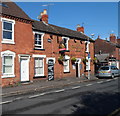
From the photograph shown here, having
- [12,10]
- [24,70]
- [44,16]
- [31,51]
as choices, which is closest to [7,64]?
[24,70]

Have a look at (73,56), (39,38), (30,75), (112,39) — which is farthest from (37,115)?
(112,39)

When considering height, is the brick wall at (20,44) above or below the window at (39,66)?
above

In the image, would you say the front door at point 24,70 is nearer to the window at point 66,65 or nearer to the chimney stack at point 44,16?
the window at point 66,65

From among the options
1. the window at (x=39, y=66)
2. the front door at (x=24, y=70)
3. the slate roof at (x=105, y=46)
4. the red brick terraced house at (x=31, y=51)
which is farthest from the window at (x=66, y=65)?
the slate roof at (x=105, y=46)

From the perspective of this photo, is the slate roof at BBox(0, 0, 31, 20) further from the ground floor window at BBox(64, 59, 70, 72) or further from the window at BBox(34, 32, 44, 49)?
the ground floor window at BBox(64, 59, 70, 72)

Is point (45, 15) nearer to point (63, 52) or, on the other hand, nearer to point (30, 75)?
point (63, 52)

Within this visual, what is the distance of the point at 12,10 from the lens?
15.9 m

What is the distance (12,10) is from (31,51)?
448 cm

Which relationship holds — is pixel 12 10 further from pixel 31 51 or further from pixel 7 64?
pixel 7 64

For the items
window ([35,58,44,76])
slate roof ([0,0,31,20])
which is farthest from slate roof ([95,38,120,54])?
slate roof ([0,0,31,20])

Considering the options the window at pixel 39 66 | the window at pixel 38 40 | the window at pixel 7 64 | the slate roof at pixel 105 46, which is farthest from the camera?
the slate roof at pixel 105 46

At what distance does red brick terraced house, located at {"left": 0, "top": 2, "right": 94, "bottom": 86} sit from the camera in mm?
14359

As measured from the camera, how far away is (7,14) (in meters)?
14.3

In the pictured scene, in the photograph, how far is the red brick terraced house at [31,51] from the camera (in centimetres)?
1436
